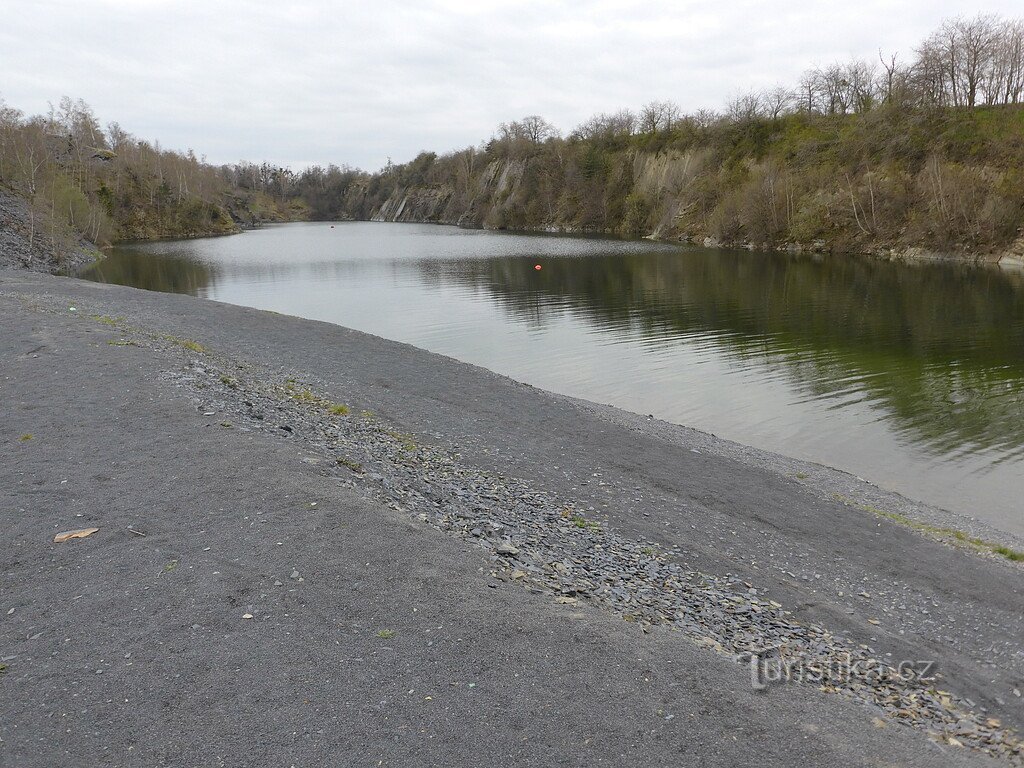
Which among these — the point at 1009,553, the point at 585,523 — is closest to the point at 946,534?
the point at 1009,553

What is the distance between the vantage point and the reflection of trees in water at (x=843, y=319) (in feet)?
73.6

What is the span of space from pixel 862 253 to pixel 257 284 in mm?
60898

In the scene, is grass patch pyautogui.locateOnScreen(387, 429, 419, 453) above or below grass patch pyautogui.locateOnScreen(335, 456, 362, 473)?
below

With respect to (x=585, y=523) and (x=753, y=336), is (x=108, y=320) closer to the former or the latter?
(x=585, y=523)

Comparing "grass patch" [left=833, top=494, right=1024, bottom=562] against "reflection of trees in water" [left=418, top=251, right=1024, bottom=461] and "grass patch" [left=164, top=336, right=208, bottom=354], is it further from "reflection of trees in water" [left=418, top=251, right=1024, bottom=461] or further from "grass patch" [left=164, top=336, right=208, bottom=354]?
"grass patch" [left=164, top=336, right=208, bottom=354]

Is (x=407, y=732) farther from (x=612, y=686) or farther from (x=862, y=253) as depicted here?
(x=862, y=253)

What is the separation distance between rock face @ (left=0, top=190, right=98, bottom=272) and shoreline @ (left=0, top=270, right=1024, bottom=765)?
139 feet

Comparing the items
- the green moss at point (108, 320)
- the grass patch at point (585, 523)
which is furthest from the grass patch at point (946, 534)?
the green moss at point (108, 320)

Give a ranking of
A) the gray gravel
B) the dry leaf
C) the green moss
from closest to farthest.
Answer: the gray gravel < the dry leaf < the green moss

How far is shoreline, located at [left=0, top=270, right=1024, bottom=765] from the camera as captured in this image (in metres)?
8.89

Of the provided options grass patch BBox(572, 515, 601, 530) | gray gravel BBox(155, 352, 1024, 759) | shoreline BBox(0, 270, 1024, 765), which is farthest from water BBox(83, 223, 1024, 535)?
grass patch BBox(572, 515, 601, 530)

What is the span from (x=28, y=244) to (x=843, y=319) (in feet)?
214

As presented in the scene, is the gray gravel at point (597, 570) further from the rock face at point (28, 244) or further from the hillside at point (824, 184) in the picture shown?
the hillside at point (824, 184)

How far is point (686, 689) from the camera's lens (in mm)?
6824
